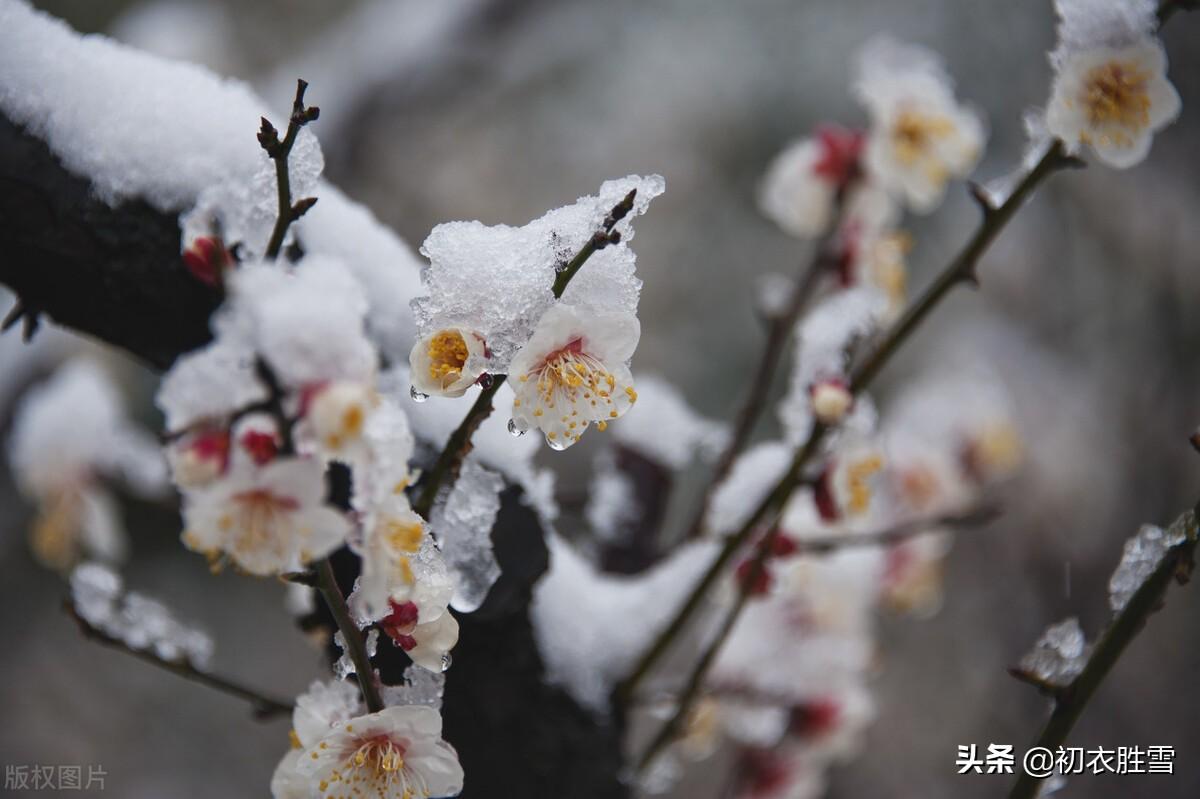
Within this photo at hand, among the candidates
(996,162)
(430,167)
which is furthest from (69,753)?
(996,162)

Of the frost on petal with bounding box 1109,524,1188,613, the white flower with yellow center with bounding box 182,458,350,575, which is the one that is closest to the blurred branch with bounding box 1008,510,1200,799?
the frost on petal with bounding box 1109,524,1188,613

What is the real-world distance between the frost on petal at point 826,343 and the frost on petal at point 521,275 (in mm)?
277

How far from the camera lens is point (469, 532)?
1.81 feet

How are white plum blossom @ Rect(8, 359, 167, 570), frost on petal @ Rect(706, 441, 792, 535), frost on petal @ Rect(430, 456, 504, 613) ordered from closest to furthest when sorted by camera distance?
frost on petal @ Rect(430, 456, 504, 613) < frost on petal @ Rect(706, 441, 792, 535) < white plum blossom @ Rect(8, 359, 167, 570)

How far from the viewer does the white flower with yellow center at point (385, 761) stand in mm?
435

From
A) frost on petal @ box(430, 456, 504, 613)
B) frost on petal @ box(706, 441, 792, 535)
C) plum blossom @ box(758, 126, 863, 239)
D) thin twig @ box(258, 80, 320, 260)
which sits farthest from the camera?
plum blossom @ box(758, 126, 863, 239)

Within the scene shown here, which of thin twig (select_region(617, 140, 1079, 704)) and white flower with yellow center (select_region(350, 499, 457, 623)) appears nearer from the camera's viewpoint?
white flower with yellow center (select_region(350, 499, 457, 623))

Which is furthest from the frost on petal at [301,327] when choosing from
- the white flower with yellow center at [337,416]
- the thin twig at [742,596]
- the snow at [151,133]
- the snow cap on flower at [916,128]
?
the snow cap on flower at [916,128]

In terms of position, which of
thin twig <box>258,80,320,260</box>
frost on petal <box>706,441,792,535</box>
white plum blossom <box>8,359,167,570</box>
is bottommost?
thin twig <box>258,80,320,260</box>

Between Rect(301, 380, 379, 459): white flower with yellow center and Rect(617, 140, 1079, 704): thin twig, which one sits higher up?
Rect(617, 140, 1079, 704): thin twig

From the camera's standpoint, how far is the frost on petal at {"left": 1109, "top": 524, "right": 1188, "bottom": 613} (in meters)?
0.50

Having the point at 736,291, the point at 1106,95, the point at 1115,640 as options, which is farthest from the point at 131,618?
the point at 736,291

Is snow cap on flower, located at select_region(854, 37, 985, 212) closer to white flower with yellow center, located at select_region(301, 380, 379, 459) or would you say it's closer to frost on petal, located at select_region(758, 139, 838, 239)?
frost on petal, located at select_region(758, 139, 838, 239)

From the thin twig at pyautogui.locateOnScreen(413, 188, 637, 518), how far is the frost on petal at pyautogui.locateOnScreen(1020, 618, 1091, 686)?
0.36 metres
